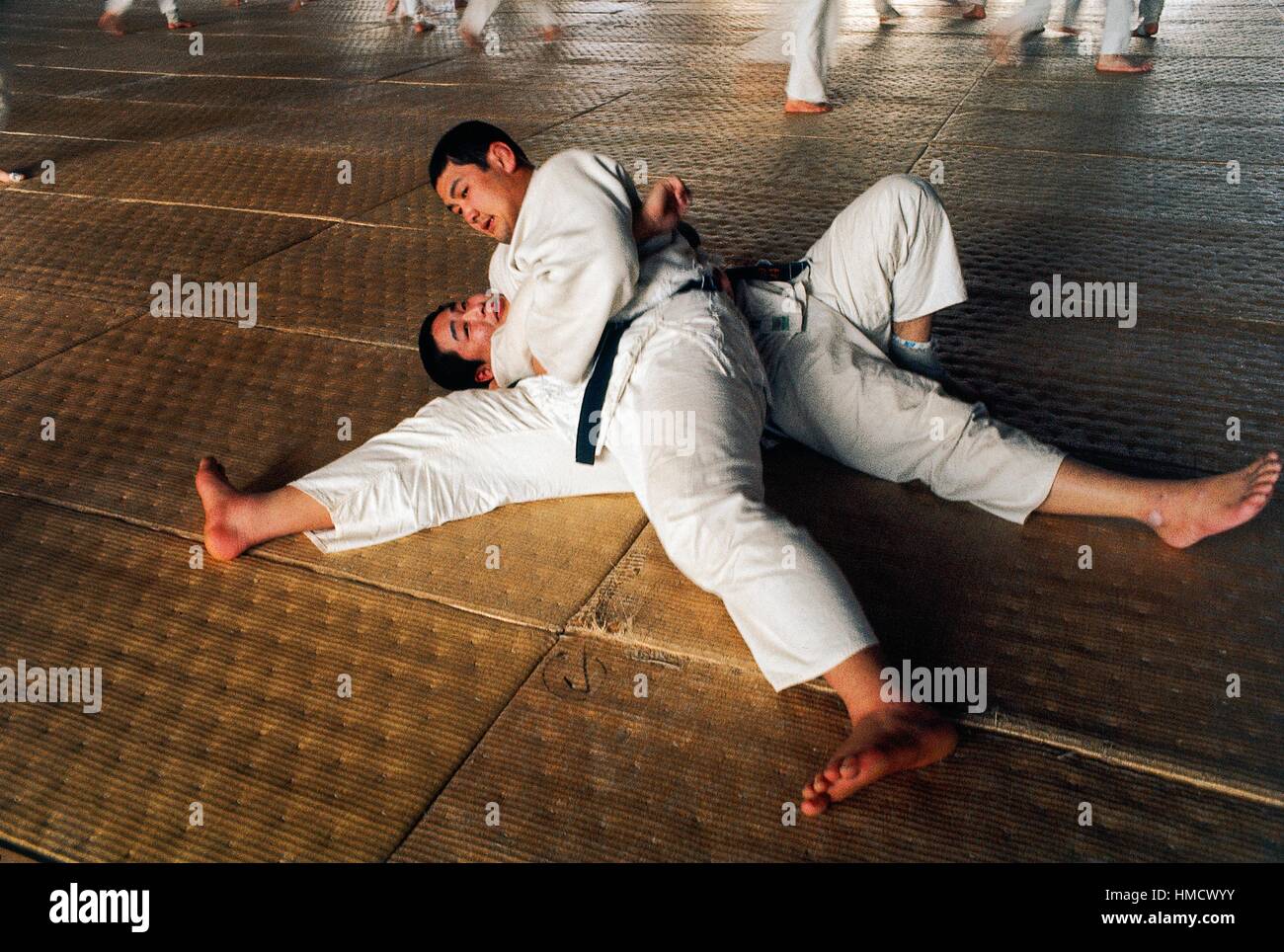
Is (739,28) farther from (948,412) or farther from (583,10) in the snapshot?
(948,412)

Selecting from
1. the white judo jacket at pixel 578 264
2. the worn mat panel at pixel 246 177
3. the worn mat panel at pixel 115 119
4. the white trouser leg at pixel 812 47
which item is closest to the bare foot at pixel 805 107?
the white trouser leg at pixel 812 47

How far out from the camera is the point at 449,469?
7.67 ft

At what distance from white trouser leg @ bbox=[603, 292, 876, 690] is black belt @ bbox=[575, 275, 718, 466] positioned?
2 centimetres

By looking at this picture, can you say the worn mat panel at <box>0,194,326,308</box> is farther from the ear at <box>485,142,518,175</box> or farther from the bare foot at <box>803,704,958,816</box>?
the bare foot at <box>803,704,958,816</box>

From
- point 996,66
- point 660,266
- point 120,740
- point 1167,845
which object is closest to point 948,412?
point 660,266

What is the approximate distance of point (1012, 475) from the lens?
2.22 meters

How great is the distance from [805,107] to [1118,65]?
1996 millimetres

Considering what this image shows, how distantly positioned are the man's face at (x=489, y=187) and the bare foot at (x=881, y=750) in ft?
4.52

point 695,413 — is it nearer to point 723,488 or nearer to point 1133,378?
point 723,488

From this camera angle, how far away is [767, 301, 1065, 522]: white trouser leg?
2232 millimetres

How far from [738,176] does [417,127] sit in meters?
2.06

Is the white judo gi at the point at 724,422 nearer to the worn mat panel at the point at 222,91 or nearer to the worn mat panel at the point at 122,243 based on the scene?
the worn mat panel at the point at 122,243

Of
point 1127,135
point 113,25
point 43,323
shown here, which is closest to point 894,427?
point 43,323

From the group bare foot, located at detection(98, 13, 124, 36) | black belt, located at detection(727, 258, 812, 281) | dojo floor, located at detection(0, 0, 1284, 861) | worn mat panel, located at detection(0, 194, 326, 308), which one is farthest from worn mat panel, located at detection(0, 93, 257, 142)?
black belt, located at detection(727, 258, 812, 281)
